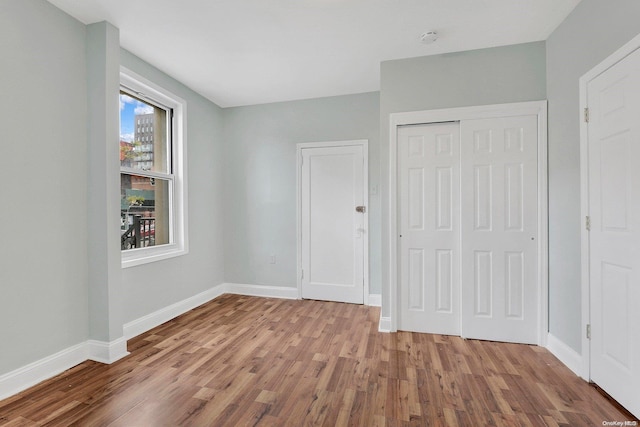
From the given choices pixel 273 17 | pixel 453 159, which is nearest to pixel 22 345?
pixel 273 17

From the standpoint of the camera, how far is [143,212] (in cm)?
310

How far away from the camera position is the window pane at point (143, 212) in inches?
113

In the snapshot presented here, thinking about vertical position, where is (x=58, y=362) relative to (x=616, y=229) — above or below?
below

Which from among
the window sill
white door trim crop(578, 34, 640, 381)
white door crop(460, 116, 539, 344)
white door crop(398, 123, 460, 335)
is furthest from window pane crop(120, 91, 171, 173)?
white door trim crop(578, 34, 640, 381)

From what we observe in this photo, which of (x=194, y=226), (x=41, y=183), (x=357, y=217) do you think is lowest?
(x=194, y=226)

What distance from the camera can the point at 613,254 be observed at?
1805 millimetres

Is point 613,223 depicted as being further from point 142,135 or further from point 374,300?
point 142,135

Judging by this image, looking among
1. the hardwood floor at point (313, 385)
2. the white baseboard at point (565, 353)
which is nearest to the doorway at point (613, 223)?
the white baseboard at point (565, 353)

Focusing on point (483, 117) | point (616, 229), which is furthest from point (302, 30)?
point (616, 229)

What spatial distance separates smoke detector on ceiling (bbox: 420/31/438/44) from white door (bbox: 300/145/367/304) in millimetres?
1455

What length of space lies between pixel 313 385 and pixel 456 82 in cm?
295

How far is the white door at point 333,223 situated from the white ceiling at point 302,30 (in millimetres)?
1063

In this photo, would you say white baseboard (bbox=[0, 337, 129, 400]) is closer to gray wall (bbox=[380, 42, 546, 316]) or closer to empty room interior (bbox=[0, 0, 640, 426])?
empty room interior (bbox=[0, 0, 640, 426])

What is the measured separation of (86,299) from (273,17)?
9.10ft
